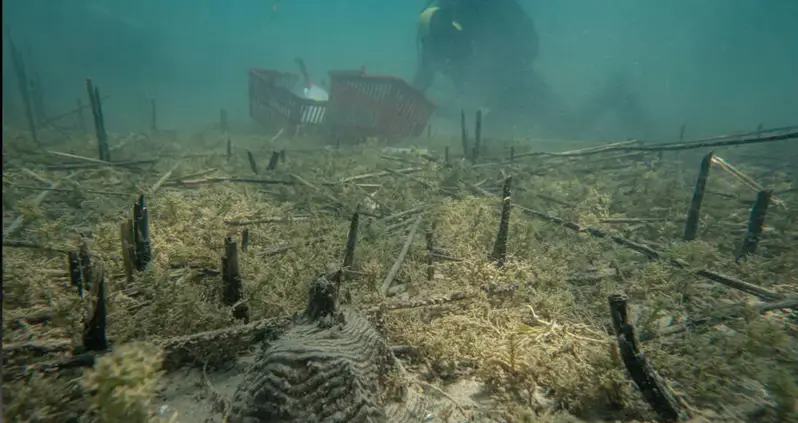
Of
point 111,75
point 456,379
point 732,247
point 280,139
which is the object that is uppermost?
point 111,75

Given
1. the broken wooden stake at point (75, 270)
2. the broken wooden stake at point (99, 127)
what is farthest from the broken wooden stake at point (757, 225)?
the broken wooden stake at point (99, 127)

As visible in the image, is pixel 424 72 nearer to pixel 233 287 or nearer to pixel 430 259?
pixel 430 259

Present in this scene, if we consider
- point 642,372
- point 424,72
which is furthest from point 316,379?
point 424,72

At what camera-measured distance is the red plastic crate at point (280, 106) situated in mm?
15180

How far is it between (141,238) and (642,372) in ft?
14.4

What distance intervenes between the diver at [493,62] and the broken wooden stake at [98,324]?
1925 centimetres

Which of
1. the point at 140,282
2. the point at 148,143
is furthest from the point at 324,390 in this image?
the point at 148,143

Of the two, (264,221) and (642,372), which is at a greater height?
(264,221)

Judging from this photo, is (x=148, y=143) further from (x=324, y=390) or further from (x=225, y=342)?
(x=324, y=390)

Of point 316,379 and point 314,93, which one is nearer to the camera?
point 316,379

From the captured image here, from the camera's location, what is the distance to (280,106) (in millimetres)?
15633

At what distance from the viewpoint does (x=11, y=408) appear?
6.59ft

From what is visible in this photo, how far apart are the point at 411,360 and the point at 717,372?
2.27 m

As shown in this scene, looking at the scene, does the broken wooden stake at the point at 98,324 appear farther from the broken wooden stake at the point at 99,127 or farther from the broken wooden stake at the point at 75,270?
the broken wooden stake at the point at 99,127
